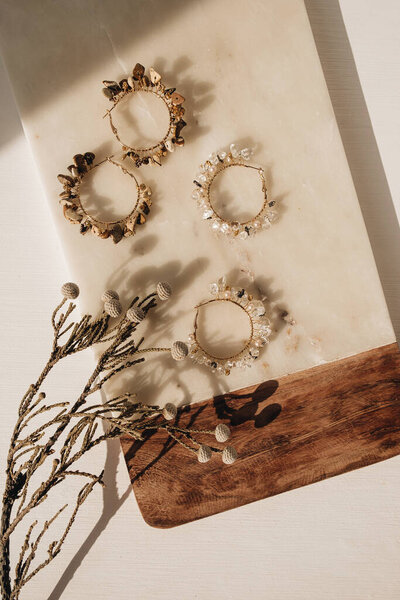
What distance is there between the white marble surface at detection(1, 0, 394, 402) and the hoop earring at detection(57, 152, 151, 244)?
0.03 m

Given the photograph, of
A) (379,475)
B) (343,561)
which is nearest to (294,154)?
(379,475)

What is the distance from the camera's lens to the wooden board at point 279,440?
115 centimetres

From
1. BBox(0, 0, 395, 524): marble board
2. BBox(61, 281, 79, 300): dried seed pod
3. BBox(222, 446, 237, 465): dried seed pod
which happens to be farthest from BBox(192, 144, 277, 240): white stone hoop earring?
BBox(222, 446, 237, 465): dried seed pod

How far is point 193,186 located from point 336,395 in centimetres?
66

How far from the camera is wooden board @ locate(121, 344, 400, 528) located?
3.79 ft

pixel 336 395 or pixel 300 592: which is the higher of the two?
pixel 336 395

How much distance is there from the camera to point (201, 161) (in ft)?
3.82

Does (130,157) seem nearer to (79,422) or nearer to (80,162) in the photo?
(80,162)

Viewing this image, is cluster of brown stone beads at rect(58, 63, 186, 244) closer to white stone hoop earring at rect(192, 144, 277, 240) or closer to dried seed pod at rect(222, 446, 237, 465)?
white stone hoop earring at rect(192, 144, 277, 240)

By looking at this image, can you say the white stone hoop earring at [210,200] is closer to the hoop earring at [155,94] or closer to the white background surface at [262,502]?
the hoop earring at [155,94]

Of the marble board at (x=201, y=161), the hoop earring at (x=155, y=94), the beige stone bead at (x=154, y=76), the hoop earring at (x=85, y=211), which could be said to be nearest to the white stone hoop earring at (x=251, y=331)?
the marble board at (x=201, y=161)

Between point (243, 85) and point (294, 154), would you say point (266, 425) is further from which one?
point (243, 85)

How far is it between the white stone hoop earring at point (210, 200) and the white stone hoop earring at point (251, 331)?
0.45 ft

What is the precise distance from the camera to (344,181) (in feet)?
3.85
